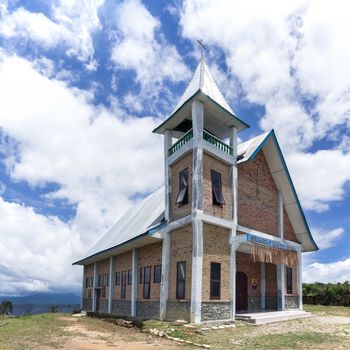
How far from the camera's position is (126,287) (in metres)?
23.5

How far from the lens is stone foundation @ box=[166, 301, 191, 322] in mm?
16969

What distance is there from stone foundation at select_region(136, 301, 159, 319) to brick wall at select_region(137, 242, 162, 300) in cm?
29

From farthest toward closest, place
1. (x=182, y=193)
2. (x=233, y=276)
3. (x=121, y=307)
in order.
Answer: (x=121, y=307), (x=182, y=193), (x=233, y=276)

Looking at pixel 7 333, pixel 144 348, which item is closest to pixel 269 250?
pixel 144 348

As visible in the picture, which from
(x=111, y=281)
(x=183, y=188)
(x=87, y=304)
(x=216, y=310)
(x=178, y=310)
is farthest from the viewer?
(x=87, y=304)

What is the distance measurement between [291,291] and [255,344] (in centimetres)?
1245

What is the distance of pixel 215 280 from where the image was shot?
17.8 metres

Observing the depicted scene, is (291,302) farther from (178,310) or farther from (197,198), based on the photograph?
(197,198)

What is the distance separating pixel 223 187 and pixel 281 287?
7575 millimetres

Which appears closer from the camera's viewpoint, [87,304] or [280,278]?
[280,278]

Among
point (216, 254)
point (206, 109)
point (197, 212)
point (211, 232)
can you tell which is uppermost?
point (206, 109)

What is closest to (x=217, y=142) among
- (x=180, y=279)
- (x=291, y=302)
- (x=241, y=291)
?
(x=180, y=279)

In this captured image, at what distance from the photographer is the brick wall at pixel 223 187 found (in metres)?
18.5

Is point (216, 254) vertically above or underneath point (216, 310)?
above
